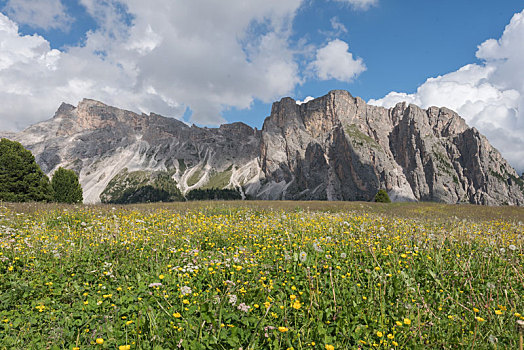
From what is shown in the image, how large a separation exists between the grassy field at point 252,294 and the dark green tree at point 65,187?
140 ft

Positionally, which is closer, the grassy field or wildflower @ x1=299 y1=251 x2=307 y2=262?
the grassy field

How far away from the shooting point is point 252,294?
4.74 meters

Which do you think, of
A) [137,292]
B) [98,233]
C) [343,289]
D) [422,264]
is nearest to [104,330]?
[137,292]

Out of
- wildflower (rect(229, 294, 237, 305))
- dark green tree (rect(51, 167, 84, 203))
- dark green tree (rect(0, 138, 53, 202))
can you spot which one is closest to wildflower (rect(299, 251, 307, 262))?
wildflower (rect(229, 294, 237, 305))

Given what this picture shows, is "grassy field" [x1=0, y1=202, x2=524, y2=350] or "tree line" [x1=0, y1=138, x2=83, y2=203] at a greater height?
"tree line" [x1=0, y1=138, x2=83, y2=203]

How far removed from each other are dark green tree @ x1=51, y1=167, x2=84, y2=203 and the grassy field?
42719 millimetres

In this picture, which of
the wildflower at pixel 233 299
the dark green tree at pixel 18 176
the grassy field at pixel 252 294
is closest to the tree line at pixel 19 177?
the dark green tree at pixel 18 176

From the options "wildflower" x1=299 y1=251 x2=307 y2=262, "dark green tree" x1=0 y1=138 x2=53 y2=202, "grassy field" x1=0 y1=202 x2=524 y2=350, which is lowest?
"grassy field" x1=0 y1=202 x2=524 y2=350

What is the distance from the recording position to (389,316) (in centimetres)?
441

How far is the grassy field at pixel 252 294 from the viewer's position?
368cm

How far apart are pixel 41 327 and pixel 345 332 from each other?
4.95 meters

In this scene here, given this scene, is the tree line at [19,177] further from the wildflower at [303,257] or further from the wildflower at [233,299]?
the wildflower at [233,299]

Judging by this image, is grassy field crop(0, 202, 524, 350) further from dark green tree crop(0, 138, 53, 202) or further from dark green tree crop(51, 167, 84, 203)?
dark green tree crop(51, 167, 84, 203)

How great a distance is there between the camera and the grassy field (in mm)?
3676
